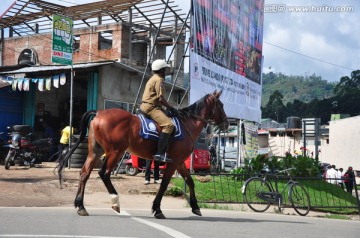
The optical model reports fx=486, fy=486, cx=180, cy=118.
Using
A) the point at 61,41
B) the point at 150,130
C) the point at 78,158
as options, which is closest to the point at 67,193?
the point at 150,130

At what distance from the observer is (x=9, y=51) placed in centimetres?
3475

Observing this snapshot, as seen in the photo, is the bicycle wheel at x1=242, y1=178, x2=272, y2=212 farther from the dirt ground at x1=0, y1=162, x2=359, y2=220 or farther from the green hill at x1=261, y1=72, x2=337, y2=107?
the green hill at x1=261, y1=72, x2=337, y2=107

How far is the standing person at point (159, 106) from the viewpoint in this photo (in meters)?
8.94

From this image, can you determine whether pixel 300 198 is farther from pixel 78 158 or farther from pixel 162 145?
pixel 78 158

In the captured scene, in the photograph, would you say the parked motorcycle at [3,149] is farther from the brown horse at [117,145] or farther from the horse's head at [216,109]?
the horse's head at [216,109]

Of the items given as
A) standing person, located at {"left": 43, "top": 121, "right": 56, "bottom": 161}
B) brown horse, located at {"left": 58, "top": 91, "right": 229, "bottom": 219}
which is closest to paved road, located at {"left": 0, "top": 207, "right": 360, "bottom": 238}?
brown horse, located at {"left": 58, "top": 91, "right": 229, "bottom": 219}

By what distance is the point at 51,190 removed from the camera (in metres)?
12.3

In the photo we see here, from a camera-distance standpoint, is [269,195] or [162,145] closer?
[162,145]

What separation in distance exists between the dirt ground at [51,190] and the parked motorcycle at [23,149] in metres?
1.66

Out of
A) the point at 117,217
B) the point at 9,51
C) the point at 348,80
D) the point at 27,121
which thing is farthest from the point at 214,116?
the point at 348,80

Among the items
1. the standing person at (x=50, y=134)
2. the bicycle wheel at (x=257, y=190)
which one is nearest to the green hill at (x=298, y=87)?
the standing person at (x=50, y=134)

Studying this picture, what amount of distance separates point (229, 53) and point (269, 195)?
25.0 ft

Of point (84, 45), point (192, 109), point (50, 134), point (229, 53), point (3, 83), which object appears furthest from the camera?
point (84, 45)

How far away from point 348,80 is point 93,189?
3143 inches
